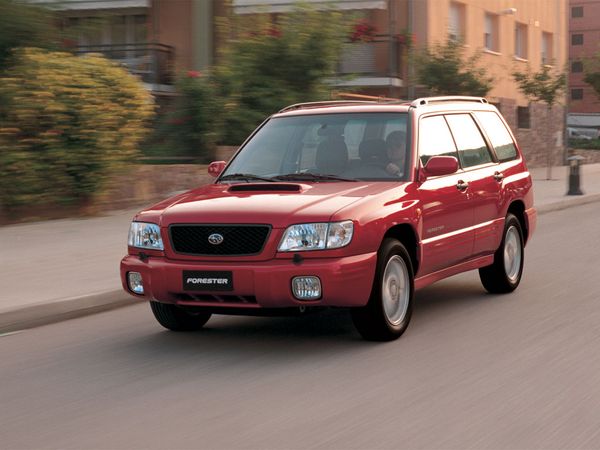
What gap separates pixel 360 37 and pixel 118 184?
43.4 ft

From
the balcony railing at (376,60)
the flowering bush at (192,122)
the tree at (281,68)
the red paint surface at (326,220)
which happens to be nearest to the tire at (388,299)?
the red paint surface at (326,220)

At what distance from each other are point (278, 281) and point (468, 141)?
3007 mm

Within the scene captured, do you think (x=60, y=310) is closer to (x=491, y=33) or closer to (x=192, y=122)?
(x=192, y=122)

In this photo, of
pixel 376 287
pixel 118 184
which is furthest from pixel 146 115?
pixel 376 287

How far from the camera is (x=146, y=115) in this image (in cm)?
1702

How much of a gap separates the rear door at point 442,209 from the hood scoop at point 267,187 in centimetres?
101

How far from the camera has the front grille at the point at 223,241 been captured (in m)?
7.21

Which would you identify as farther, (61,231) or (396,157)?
(61,231)

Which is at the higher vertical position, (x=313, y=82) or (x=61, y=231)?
(x=313, y=82)

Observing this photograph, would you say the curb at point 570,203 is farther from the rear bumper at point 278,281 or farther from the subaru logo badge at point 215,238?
the subaru logo badge at point 215,238

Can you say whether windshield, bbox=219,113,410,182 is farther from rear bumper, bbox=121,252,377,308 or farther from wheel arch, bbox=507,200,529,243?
wheel arch, bbox=507,200,529,243

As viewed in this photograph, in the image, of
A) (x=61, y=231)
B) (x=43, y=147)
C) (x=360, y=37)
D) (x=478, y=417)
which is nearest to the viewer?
(x=478, y=417)

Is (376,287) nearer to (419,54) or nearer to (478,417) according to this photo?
(478,417)

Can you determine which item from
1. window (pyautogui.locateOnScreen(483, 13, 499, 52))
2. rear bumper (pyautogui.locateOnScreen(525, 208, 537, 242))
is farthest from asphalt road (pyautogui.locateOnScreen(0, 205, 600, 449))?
window (pyautogui.locateOnScreen(483, 13, 499, 52))
